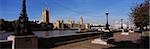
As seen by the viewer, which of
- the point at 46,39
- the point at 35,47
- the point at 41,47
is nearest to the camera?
the point at 35,47

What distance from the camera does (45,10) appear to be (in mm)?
147375

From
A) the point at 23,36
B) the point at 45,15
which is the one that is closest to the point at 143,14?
the point at 23,36

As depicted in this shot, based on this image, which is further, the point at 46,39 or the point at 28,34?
the point at 46,39

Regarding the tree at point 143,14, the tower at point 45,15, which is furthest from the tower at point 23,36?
the tower at point 45,15

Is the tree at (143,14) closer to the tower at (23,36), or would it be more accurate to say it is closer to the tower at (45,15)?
the tower at (23,36)

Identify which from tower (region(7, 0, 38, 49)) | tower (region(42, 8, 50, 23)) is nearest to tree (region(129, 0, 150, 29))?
tower (region(7, 0, 38, 49))

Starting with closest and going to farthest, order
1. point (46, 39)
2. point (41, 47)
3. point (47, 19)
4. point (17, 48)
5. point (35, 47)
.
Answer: point (17, 48)
point (35, 47)
point (41, 47)
point (46, 39)
point (47, 19)

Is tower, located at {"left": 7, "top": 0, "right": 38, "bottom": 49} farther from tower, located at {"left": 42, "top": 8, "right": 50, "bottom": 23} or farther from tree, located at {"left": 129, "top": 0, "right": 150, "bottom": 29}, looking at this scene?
tower, located at {"left": 42, "top": 8, "right": 50, "bottom": 23}

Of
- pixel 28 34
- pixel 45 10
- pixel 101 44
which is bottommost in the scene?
pixel 101 44

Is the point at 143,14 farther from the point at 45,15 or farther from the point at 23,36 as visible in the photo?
the point at 45,15

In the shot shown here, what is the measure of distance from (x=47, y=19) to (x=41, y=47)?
127913 mm

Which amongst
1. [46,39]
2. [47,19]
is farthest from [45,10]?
[46,39]

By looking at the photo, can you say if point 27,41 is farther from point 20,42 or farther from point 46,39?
point 46,39

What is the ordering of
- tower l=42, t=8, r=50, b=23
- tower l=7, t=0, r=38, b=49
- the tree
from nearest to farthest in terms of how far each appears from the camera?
1. tower l=7, t=0, r=38, b=49
2. the tree
3. tower l=42, t=8, r=50, b=23
